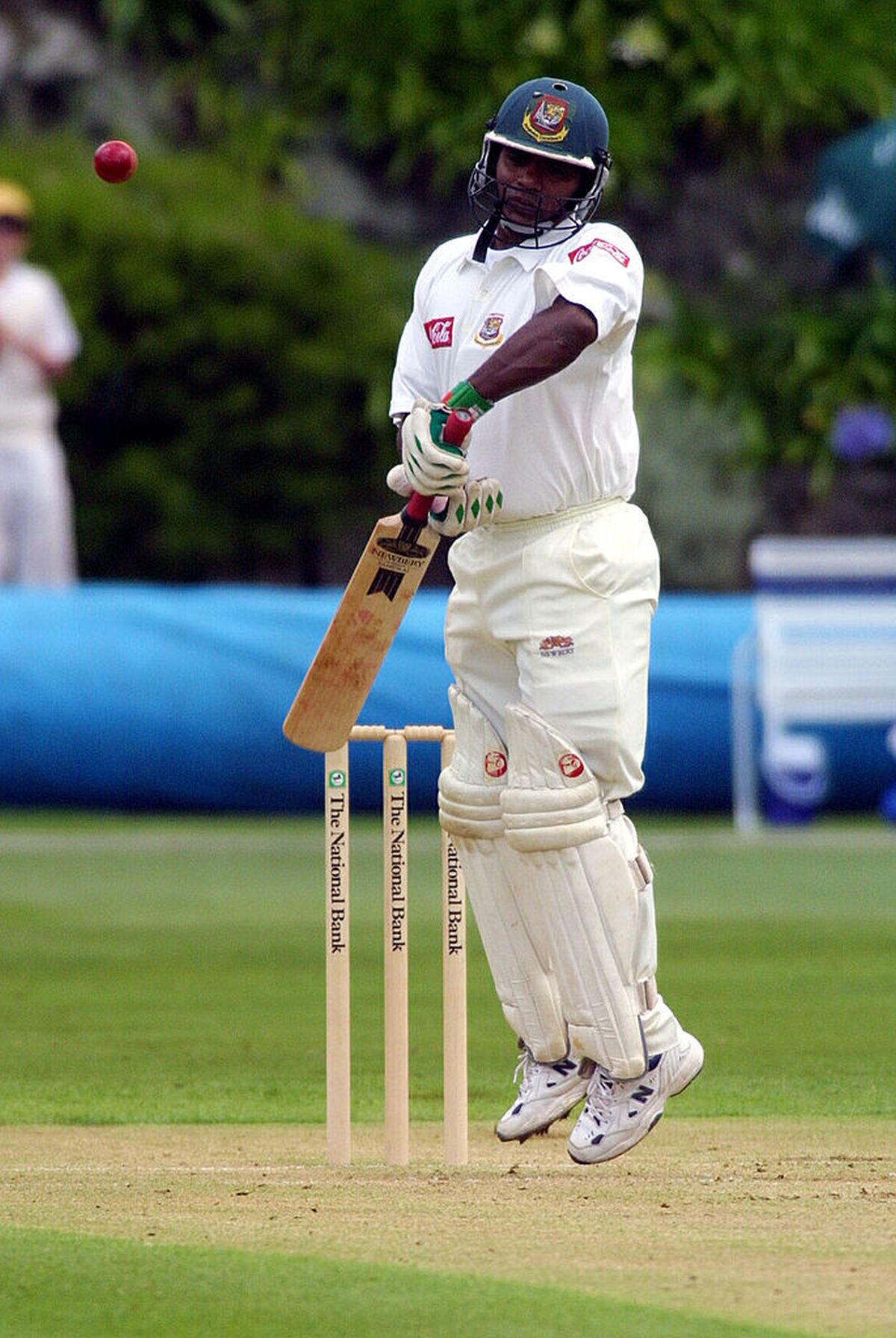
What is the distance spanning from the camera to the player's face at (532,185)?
13.8 ft

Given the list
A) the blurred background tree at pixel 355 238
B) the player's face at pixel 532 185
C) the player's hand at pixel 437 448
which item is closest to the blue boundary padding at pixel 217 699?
the blurred background tree at pixel 355 238

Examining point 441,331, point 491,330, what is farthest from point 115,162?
point 491,330

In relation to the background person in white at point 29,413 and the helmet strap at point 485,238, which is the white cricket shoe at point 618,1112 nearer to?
the helmet strap at point 485,238

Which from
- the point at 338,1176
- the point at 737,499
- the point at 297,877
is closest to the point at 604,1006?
the point at 338,1176

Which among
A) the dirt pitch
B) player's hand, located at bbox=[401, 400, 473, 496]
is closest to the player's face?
player's hand, located at bbox=[401, 400, 473, 496]

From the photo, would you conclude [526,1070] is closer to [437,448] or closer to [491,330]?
[437,448]

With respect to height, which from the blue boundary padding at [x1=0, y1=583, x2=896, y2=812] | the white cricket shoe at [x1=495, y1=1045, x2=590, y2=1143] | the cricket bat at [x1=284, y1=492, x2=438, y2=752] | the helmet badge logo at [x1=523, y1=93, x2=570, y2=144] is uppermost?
the helmet badge logo at [x1=523, y1=93, x2=570, y2=144]

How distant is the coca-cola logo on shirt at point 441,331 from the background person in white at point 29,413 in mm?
8738

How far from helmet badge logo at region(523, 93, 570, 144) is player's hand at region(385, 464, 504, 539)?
583 millimetres

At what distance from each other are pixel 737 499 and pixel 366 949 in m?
8.81

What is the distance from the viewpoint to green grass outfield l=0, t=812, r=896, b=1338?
3141 mm

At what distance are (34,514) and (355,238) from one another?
433cm

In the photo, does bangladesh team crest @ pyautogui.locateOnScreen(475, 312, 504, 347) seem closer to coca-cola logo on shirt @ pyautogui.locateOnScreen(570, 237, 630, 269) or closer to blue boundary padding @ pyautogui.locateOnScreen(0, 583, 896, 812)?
coca-cola logo on shirt @ pyautogui.locateOnScreen(570, 237, 630, 269)

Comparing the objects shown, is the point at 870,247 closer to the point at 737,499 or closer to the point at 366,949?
the point at 737,499
